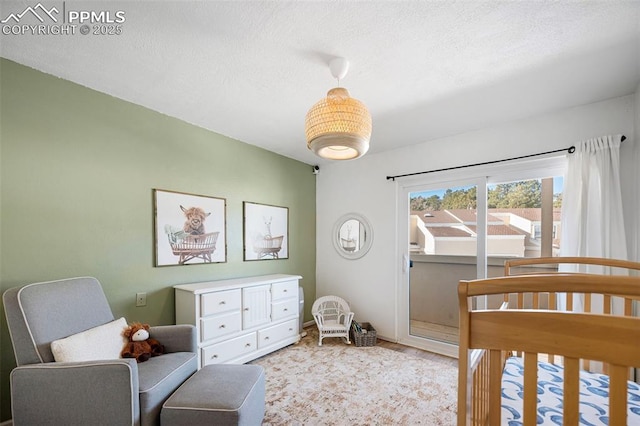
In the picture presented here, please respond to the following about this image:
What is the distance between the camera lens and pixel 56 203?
203 centimetres

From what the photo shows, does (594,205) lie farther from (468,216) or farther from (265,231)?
(265,231)

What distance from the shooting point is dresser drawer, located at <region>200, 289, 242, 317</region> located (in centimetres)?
250

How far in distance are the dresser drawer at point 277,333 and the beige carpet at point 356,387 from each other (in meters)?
0.14

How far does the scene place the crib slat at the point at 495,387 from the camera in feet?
2.37

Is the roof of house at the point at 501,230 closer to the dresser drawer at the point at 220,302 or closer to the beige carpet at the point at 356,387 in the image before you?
the beige carpet at the point at 356,387

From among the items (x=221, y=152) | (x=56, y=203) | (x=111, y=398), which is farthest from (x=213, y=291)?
(x=221, y=152)

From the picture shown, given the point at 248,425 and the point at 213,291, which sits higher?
the point at 213,291

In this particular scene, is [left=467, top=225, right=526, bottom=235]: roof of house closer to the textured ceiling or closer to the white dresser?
the textured ceiling

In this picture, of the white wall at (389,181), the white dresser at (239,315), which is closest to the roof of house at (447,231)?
the white wall at (389,181)

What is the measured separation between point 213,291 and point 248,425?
47.3 inches

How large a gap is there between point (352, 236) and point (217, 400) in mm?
2684


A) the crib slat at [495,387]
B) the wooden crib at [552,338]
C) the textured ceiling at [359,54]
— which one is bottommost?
the crib slat at [495,387]

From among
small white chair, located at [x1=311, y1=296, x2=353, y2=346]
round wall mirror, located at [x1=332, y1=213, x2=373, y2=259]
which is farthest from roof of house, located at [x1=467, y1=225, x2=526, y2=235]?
small white chair, located at [x1=311, y1=296, x2=353, y2=346]

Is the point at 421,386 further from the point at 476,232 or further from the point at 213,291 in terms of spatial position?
the point at 213,291
